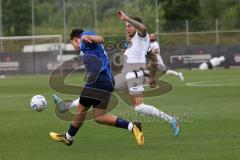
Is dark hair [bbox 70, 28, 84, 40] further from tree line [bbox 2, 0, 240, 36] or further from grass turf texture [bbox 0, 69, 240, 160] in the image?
tree line [bbox 2, 0, 240, 36]

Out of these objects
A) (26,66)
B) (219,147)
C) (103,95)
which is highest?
(103,95)

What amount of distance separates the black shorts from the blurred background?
22952 mm

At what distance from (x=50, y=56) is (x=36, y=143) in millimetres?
35726

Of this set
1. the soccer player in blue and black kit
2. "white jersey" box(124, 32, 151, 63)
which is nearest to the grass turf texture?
the soccer player in blue and black kit

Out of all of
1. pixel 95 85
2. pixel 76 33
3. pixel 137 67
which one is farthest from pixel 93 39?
pixel 137 67

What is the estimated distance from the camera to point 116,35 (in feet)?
183

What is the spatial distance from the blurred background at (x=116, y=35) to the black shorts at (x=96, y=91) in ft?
75.3

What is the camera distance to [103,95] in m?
12.0

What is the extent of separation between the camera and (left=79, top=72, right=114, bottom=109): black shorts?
11.9 meters

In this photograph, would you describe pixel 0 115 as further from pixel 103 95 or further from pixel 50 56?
pixel 50 56

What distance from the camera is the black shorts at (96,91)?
11.9 m

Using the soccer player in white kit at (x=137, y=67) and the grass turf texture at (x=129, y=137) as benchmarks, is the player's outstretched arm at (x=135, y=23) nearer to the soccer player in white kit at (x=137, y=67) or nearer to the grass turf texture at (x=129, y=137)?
the soccer player in white kit at (x=137, y=67)

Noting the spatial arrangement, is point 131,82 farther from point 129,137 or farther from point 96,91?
point 96,91

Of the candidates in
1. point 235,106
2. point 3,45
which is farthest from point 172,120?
point 3,45
